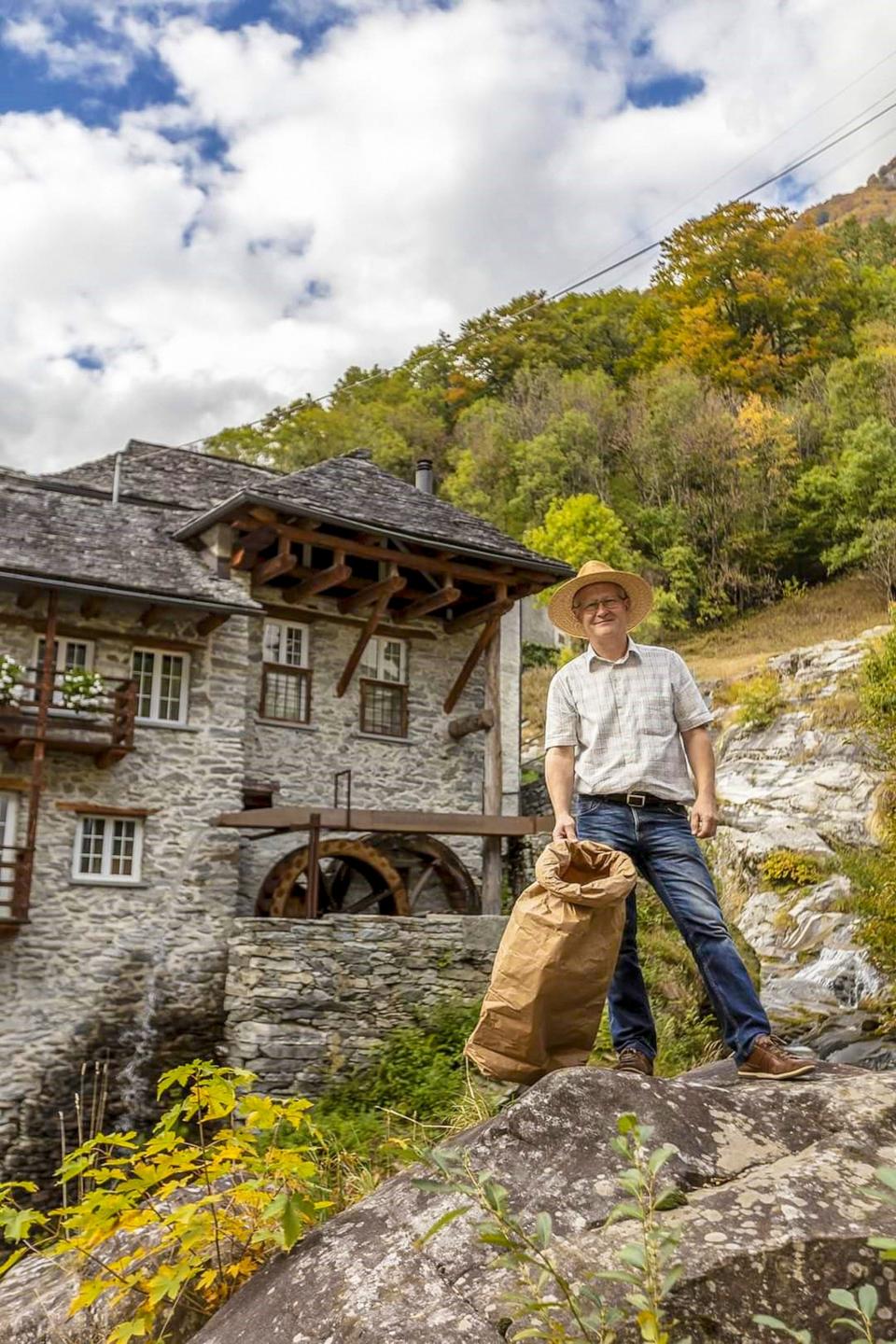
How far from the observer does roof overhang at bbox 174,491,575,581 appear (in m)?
15.6

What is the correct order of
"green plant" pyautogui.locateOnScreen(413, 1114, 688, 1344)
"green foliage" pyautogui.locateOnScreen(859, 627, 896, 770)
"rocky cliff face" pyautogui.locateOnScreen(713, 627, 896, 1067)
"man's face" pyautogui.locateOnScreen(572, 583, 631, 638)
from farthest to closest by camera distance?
"green foliage" pyautogui.locateOnScreen(859, 627, 896, 770)
"rocky cliff face" pyautogui.locateOnScreen(713, 627, 896, 1067)
"man's face" pyautogui.locateOnScreen(572, 583, 631, 638)
"green plant" pyautogui.locateOnScreen(413, 1114, 688, 1344)

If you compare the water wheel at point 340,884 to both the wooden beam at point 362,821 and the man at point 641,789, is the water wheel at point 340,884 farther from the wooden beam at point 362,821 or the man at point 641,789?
the man at point 641,789

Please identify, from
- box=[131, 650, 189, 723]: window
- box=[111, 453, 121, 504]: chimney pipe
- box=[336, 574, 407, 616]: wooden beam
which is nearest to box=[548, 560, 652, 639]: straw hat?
box=[131, 650, 189, 723]: window

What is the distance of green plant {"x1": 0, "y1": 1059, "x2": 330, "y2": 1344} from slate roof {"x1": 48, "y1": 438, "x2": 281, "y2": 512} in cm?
1468

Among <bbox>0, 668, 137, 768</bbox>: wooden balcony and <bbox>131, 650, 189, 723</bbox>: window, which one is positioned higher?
<bbox>131, 650, 189, 723</bbox>: window

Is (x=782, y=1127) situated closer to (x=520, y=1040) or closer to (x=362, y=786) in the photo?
(x=520, y=1040)

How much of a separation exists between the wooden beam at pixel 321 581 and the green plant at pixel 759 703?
11069 mm

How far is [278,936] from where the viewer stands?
14320 mm

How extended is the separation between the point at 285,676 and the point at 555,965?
45.0 feet

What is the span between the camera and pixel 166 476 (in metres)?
19.3

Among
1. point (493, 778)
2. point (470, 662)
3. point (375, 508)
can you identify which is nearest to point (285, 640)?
point (375, 508)

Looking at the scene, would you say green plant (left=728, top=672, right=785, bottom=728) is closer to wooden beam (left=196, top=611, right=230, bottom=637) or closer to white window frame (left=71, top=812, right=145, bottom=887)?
wooden beam (left=196, top=611, right=230, bottom=637)

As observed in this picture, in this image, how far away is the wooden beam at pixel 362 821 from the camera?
14.9 metres

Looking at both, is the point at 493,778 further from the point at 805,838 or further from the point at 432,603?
the point at 805,838
